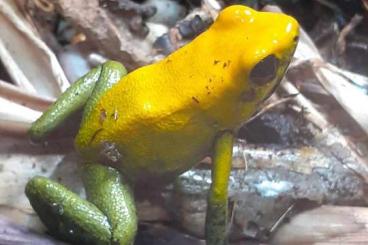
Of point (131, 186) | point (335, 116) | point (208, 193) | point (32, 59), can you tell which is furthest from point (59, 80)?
point (335, 116)

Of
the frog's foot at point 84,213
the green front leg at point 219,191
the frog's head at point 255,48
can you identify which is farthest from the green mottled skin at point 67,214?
the frog's head at point 255,48

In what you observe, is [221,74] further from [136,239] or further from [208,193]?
[136,239]

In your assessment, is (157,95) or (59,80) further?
(59,80)

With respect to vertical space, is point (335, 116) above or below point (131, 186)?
below

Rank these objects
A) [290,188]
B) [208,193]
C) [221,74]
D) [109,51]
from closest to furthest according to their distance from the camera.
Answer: [221,74], [208,193], [290,188], [109,51]

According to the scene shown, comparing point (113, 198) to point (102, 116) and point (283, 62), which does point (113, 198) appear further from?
point (283, 62)

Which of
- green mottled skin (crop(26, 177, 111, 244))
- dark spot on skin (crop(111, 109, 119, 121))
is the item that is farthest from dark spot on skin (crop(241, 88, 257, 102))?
green mottled skin (crop(26, 177, 111, 244))

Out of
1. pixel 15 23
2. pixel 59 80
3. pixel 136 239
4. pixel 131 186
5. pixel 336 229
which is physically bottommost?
pixel 336 229

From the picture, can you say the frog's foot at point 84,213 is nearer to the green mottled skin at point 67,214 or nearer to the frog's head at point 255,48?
the green mottled skin at point 67,214
